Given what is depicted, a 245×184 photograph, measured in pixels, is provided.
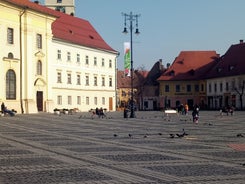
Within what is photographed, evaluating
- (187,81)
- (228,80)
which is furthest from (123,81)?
(228,80)

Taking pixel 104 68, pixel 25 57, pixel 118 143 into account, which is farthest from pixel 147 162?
pixel 104 68

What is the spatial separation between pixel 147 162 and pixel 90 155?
246cm

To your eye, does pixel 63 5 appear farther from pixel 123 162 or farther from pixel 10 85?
pixel 123 162

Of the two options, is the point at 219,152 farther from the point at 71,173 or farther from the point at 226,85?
the point at 226,85

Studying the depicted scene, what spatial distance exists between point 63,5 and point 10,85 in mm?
41774

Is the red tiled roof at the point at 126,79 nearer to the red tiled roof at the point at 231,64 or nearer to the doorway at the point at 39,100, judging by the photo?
the red tiled roof at the point at 231,64

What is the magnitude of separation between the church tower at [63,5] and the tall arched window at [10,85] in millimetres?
39068

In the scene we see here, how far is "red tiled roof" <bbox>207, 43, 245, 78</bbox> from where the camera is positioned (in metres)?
83.8

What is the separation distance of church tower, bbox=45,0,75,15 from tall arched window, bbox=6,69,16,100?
128ft

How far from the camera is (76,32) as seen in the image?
78750 mm

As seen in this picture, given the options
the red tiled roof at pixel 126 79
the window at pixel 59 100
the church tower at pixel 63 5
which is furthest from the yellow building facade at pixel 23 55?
the red tiled roof at pixel 126 79

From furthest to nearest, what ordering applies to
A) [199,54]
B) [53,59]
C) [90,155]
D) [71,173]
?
[199,54], [53,59], [90,155], [71,173]

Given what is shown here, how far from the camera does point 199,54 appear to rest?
101 meters

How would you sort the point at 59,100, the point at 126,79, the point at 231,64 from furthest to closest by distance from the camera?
1. the point at 126,79
2. the point at 231,64
3. the point at 59,100
